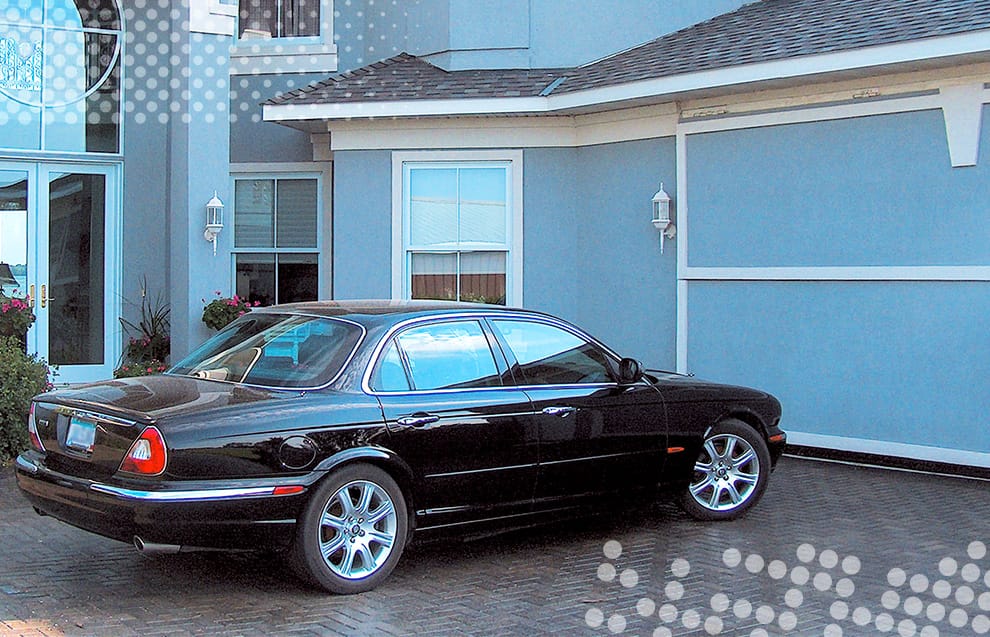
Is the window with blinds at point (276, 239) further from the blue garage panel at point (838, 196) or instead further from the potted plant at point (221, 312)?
the blue garage panel at point (838, 196)

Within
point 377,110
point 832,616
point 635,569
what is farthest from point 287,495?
point 377,110

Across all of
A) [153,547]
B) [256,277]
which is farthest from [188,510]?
[256,277]

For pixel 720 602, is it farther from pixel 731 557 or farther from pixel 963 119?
pixel 963 119

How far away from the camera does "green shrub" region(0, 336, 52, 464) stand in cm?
933

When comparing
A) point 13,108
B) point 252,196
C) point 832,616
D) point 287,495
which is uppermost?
point 13,108

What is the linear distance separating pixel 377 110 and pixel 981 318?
6.38 metres

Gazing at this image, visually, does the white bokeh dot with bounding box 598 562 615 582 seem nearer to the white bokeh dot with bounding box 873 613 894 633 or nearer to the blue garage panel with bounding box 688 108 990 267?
the white bokeh dot with bounding box 873 613 894 633

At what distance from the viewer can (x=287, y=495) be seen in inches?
221

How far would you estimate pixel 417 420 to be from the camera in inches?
242

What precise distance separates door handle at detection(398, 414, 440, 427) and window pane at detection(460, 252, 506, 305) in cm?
645

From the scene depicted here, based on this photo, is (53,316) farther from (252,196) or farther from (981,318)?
(981,318)

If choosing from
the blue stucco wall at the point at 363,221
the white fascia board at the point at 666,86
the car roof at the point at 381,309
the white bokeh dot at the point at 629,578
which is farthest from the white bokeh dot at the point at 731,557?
the blue stucco wall at the point at 363,221

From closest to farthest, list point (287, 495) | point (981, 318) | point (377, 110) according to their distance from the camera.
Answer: point (287, 495) < point (981, 318) < point (377, 110)

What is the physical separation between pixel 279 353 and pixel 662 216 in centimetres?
606
